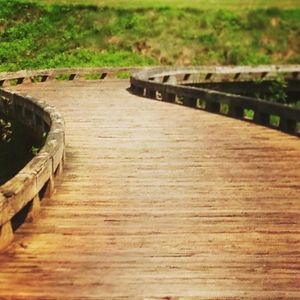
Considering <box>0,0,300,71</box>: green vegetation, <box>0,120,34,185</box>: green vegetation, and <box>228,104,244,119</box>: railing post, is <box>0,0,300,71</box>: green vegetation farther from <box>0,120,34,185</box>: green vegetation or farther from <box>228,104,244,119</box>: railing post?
<box>228,104,244,119</box>: railing post

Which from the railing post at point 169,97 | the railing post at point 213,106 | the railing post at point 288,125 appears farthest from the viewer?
the railing post at point 169,97

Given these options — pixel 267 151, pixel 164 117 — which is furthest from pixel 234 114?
pixel 267 151

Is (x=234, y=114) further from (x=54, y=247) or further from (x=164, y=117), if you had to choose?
(x=54, y=247)

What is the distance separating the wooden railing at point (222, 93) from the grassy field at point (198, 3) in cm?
1327

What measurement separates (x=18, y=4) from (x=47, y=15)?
226 cm

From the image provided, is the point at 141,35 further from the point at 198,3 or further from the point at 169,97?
the point at 169,97

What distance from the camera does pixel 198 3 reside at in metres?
40.6

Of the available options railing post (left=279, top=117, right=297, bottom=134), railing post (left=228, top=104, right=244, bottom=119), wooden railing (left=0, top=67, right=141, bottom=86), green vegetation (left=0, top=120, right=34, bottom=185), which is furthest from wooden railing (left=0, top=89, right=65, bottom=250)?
wooden railing (left=0, top=67, right=141, bottom=86)

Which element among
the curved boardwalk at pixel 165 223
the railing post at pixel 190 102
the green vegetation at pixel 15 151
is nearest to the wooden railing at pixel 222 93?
the railing post at pixel 190 102

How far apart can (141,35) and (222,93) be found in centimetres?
2145

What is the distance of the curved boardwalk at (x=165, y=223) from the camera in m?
5.32

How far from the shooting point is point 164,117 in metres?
15.1

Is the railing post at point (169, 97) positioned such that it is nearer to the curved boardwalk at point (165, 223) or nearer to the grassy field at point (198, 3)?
the curved boardwalk at point (165, 223)

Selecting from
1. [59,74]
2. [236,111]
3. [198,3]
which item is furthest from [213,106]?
[198,3]
